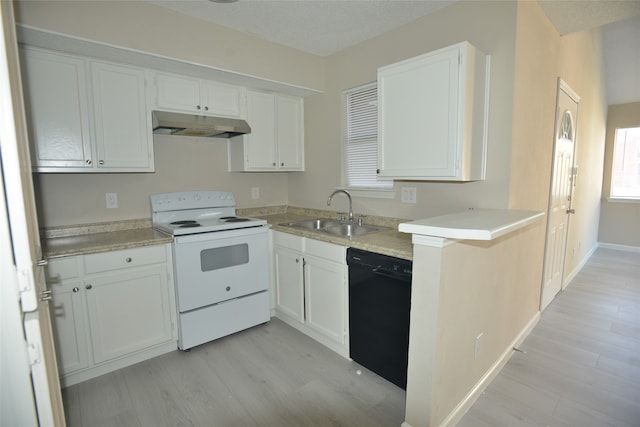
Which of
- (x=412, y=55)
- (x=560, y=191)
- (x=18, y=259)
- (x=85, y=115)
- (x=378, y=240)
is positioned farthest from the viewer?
(x=560, y=191)

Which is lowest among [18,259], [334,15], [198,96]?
[18,259]

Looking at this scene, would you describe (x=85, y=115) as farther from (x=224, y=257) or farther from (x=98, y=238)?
(x=224, y=257)

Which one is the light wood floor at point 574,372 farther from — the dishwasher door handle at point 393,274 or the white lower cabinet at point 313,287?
the white lower cabinet at point 313,287

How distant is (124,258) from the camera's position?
2.18 meters

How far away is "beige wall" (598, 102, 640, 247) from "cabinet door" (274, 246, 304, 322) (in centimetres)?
598

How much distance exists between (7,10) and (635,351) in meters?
3.98

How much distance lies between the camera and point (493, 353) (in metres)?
2.13

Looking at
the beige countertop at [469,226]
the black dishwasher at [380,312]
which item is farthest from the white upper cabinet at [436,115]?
the black dishwasher at [380,312]

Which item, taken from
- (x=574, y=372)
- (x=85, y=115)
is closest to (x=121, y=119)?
(x=85, y=115)

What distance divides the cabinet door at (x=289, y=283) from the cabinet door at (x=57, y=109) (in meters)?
1.62

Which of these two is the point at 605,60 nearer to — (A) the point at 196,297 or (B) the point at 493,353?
(B) the point at 493,353

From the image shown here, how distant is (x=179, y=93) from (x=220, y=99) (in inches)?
13.9

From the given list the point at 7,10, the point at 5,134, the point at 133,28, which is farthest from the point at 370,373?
the point at 133,28

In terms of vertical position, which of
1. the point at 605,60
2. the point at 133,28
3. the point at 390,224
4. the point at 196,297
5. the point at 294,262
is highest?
the point at 605,60
